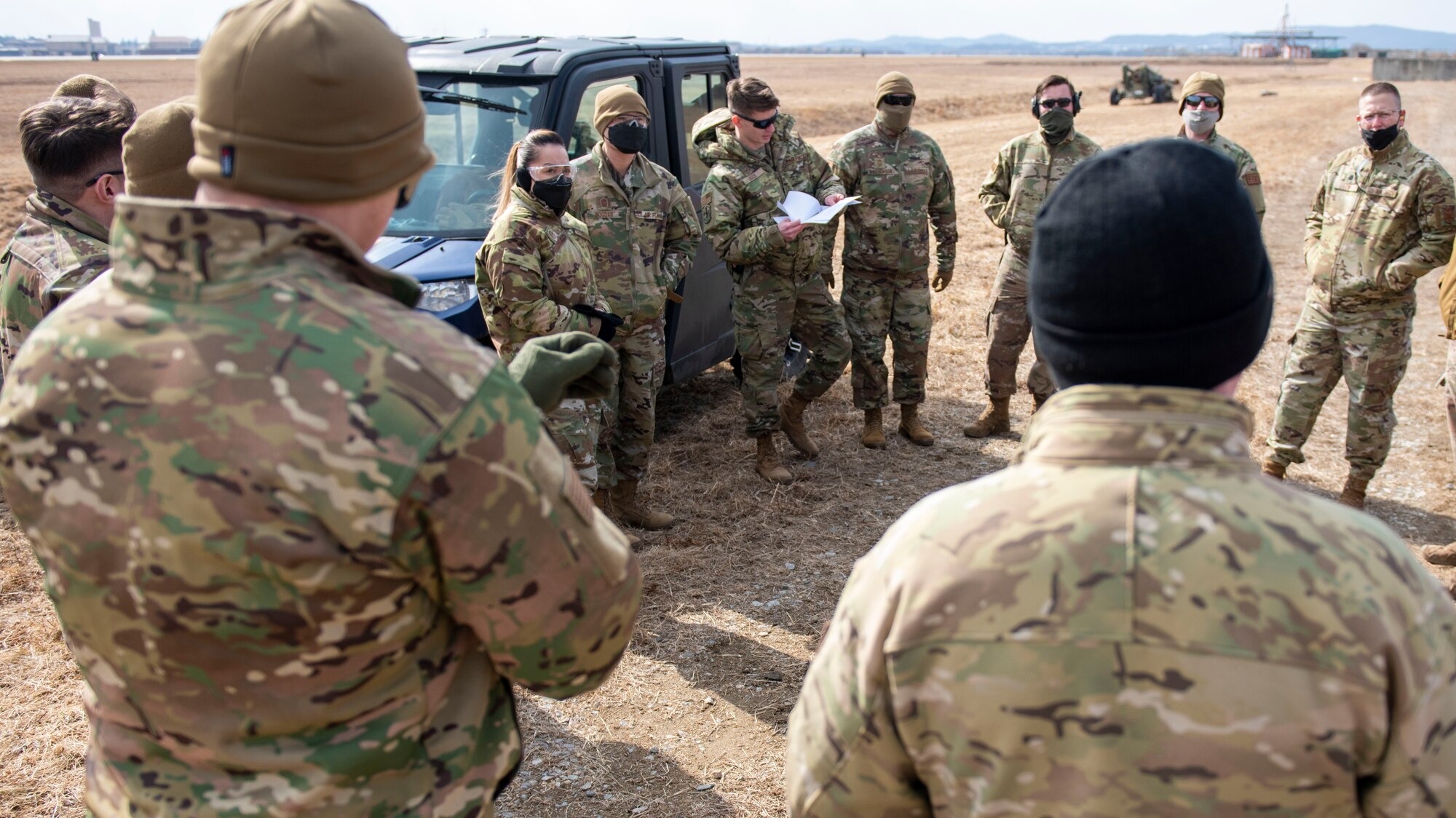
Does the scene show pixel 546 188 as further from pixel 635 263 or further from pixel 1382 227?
pixel 1382 227

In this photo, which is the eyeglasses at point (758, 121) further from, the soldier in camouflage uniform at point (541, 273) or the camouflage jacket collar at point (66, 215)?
the camouflage jacket collar at point (66, 215)

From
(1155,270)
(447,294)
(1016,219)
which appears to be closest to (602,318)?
(447,294)

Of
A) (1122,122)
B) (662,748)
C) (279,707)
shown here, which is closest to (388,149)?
(279,707)

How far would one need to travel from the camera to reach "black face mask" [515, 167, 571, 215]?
13.5 feet

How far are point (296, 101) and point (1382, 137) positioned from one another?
5.18 meters

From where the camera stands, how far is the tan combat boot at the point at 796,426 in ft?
20.0

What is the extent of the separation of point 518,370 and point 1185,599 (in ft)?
3.15

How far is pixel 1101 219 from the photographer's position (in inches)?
47.4

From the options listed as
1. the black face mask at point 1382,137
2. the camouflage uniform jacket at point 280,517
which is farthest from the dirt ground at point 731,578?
the camouflage uniform jacket at point 280,517

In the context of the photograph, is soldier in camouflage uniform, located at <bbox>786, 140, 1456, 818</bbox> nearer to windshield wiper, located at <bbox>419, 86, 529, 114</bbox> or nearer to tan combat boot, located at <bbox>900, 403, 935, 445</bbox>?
windshield wiper, located at <bbox>419, 86, 529, 114</bbox>

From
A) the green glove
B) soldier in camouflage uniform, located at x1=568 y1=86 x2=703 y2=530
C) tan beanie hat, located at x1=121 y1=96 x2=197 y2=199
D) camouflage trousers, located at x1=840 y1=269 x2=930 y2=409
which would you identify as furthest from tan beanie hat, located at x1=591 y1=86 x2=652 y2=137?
the green glove

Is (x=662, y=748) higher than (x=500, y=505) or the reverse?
the reverse

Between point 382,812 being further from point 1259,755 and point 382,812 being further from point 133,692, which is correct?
point 1259,755

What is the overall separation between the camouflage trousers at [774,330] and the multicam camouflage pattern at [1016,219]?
1023 millimetres
